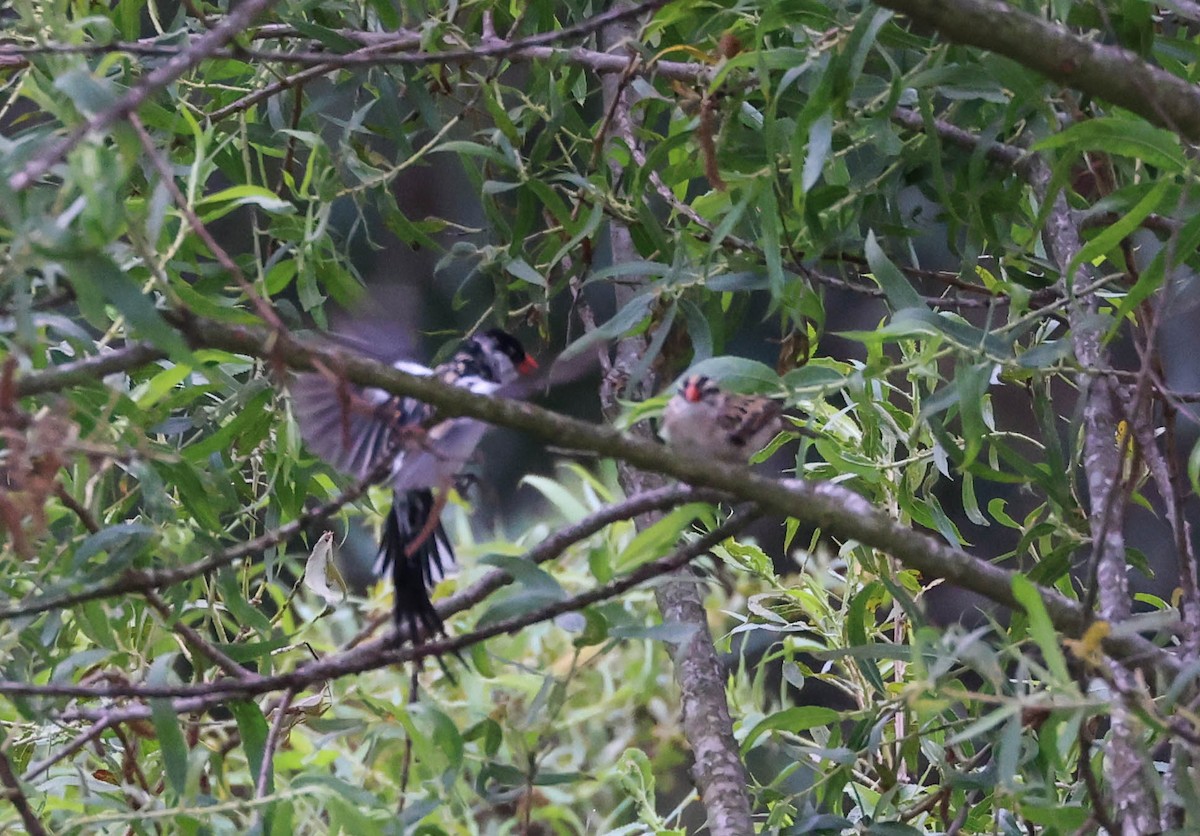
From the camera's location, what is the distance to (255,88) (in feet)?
5.37

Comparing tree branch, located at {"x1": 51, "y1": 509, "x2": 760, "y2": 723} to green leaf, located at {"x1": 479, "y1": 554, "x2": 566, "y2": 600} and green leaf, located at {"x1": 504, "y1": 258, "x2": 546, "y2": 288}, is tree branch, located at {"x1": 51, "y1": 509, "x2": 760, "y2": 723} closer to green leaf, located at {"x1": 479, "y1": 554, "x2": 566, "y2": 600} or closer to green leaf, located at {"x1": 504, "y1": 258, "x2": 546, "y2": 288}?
green leaf, located at {"x1": 479, "y1": 554, "x2": 566, "y2": 600}

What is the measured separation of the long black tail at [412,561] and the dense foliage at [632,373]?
54 millimetres

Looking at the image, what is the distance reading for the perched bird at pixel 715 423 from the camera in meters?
1.35

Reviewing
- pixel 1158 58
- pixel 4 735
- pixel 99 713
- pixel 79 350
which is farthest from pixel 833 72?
pixel 4 735

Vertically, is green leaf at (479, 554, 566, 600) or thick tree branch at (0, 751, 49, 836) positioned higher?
green leaf at (479, 554, 566, 600)

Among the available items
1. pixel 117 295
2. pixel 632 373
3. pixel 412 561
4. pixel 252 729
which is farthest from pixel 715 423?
pixel 117 295

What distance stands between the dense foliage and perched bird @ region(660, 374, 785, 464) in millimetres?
61

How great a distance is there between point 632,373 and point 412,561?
321 mm

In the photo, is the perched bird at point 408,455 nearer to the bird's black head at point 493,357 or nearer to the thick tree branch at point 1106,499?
the bird's black head at point 493,357

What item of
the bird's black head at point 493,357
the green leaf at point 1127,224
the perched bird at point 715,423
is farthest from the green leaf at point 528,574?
the bird's black head at point 493,357

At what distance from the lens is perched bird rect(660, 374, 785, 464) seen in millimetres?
1347

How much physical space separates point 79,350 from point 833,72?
0.78m

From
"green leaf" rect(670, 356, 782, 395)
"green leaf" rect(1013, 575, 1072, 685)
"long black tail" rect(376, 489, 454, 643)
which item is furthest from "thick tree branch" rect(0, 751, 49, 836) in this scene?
"green leaf" rect(1013, 575, 1072, 685)

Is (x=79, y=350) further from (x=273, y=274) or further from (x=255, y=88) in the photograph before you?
(x=255, y=88)
